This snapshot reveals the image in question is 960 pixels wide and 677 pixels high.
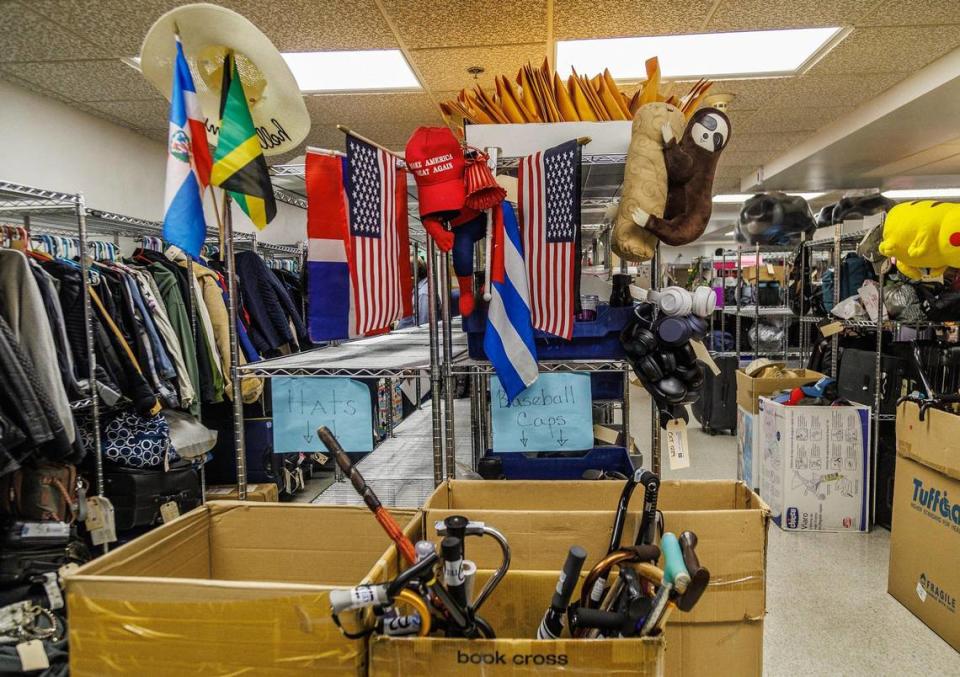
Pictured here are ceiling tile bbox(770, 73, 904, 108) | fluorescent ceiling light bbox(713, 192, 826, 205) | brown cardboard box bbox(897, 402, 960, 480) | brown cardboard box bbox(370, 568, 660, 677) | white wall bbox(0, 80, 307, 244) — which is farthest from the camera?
fluorescent ceiling light bbox(713, 192, 826, 205)

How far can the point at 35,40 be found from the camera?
2.96m

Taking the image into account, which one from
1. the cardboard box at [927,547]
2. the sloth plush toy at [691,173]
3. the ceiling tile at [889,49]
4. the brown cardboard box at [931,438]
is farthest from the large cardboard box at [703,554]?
the ceiling tile at [889,49]

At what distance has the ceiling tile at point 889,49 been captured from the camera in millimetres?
3160

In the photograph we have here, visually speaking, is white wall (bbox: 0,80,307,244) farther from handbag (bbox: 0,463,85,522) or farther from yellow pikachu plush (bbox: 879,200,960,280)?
yellow pikachu plush (bbox: 879,200,960,280)

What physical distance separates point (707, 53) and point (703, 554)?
10.5 feet

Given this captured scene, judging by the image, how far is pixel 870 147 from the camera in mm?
5160

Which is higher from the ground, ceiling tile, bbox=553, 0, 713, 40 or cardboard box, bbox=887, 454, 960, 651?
ceiling tile, bbox=553, 0, 713, 40

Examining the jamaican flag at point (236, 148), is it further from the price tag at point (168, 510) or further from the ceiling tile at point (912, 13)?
the ceiling tile at point (912, 13)

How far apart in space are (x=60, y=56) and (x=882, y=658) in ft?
15.1

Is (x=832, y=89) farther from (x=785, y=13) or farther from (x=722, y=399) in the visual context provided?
(x=722, y=399)

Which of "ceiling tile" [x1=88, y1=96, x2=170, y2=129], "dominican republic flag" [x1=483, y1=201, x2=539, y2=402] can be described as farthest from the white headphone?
"ceiling tile" [x1=88, y1=96, x2=170, y2=129]

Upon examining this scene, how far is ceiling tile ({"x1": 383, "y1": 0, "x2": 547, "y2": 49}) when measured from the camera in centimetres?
277

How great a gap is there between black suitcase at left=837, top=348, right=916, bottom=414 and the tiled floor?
28.7 inches

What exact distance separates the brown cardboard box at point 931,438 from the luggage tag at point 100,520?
11.0 ft
